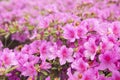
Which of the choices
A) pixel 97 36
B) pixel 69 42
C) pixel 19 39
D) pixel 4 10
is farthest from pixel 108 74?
pixel 4 10

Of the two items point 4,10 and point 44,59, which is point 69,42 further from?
point 4,10

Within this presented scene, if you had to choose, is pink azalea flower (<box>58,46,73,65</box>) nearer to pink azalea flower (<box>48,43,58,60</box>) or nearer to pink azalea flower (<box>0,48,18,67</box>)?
pink azalea flower (<box>48,43,58,60</box>)

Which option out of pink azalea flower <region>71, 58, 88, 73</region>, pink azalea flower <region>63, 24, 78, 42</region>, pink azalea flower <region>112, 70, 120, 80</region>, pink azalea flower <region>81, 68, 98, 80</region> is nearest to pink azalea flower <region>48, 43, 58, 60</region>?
pink azalea flower <region>63, 24, 78, 42</region>

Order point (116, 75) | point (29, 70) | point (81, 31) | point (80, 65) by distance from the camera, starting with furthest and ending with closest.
Result: point (81, 31)
point (29, 70)
point (80, 65)
point (116, 75)

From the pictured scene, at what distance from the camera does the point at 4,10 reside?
151 inches

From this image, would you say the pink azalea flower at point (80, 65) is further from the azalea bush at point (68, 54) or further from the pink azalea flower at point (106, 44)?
the pink azalea flower at point (106, 44)

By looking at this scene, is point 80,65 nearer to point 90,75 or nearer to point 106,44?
point 90,75

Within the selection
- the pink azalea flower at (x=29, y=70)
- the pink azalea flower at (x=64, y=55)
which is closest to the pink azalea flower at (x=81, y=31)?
the pink azalea flower at (x=64, y=55)

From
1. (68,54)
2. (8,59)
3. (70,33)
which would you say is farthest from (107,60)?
(8,59)

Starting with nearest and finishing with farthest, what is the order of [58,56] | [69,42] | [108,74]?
[108,74], [58,56], [69,42]

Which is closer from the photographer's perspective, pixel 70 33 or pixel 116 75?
pixel 116 75

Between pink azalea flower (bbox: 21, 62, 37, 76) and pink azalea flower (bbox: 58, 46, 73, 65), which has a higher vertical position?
pink azalea flower (bbox: 58, 46, 73, 65)

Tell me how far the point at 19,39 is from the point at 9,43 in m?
0.24

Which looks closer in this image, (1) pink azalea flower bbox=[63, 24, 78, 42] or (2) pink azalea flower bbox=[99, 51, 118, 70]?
(2) pink azalea flower bbox=[99, 51, 118, 70]
